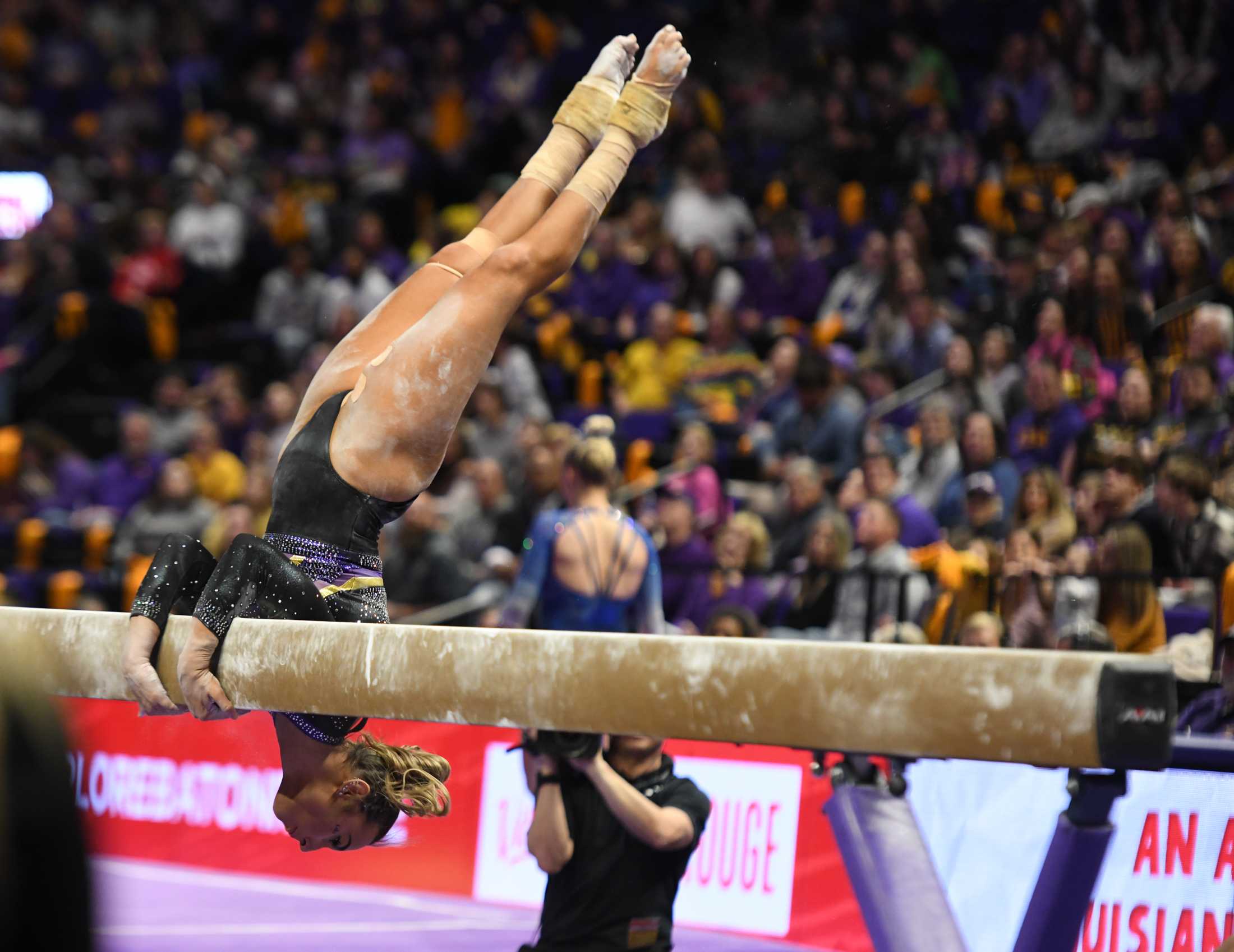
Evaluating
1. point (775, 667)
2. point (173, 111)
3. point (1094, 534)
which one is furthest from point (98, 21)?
point (775, 667)

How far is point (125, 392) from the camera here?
1181 cm

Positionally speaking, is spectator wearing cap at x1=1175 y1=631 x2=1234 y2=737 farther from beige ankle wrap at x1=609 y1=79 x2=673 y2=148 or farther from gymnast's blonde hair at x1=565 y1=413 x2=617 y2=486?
beige ankle wrap at x1=609 y1=79 x2=673 y2=148

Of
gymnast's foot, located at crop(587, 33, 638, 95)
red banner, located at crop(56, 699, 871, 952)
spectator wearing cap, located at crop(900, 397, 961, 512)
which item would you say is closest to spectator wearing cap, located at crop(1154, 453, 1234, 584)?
spectator wearing cap, located at crop(900, 397, 961, 512)

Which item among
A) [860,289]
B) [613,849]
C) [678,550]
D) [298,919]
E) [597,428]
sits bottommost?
[298,919]

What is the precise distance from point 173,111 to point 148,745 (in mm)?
8708

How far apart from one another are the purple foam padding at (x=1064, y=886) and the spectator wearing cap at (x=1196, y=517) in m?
3.37

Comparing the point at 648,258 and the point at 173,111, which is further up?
the point at 173,111

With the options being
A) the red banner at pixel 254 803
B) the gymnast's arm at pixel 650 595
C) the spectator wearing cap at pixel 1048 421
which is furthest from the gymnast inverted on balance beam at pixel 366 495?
the spectator wearing cap at pixel 1048 421

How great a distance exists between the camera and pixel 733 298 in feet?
31.1

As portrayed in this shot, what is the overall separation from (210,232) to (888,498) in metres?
7.32

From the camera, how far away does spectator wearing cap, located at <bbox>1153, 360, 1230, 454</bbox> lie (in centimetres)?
612

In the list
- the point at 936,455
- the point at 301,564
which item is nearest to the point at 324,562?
the point at 301,564

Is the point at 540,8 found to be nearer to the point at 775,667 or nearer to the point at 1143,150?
the point at 1143,150

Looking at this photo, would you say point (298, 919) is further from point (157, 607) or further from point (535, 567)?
point (157, 607)
